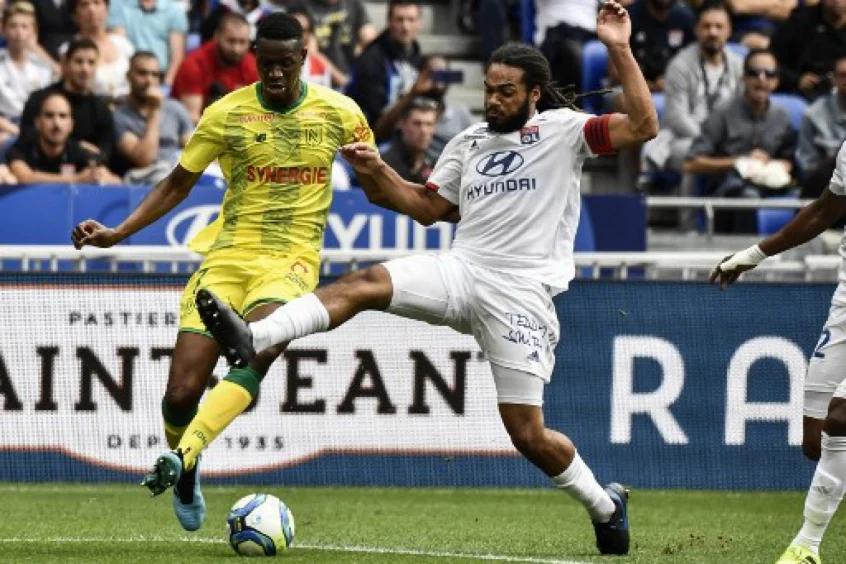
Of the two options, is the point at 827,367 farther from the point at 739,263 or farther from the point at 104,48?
the point at 104,48

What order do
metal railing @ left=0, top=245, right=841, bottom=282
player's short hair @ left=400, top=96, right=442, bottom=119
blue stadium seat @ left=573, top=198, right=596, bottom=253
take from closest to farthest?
metal railing @ left=0, top=245, right=841, bottom=282 → blue stadium seat @ left=573, top=198, right=596, bottom=253 → player's short hair @ left=400, top=96, right=442, bottom=119

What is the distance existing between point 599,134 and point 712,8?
856cm

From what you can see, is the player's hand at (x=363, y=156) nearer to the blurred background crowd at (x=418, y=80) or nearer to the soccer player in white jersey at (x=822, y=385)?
the soccer player in white jersey at (x=822, y=385)

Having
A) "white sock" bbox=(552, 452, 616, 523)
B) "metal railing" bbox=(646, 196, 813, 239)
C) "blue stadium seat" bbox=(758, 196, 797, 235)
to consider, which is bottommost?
"white sock" bbox=(552, 452, 616, 523)

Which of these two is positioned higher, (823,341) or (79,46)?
(79,46)

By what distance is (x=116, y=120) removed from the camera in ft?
51.1

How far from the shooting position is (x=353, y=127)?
9.77m

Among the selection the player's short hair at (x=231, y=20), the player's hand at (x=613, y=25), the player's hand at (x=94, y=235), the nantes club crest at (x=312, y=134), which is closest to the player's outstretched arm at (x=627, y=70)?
the player's hand at (x=613, y=25)

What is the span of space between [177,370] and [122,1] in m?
8.57

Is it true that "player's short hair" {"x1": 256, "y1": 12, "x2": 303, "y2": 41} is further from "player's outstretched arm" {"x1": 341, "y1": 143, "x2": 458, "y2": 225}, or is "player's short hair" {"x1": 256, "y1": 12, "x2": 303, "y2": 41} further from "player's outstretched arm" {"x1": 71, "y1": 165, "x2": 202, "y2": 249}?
"player's outstretched arm" {"x1": 71, "y1": 165, "x2": 202, "y2": 249}

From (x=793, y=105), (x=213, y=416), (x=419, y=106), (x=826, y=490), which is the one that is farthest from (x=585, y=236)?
(x=826, y=490)

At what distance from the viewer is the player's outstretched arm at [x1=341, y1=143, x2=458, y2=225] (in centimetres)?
889

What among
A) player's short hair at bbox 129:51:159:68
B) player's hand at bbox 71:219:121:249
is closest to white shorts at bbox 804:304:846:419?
player's hand at bbox 71:219:121:249

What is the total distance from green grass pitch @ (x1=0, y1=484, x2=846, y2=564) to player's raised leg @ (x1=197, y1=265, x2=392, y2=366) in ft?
3.82
